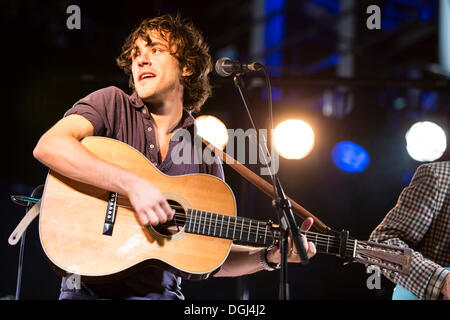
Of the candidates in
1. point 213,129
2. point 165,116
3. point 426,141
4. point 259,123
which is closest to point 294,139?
point 259,123

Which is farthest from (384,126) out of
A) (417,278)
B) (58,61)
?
(58,61)

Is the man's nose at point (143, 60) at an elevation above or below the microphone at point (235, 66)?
above

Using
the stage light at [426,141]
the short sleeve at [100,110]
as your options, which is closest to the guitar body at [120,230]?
the short sleeve at [100,110]

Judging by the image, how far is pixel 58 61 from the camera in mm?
4895

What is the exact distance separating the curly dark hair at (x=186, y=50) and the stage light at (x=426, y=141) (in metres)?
2.75

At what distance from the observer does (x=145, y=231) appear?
95.7 inches

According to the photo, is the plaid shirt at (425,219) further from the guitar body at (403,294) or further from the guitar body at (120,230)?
the guitar body at (120,230)

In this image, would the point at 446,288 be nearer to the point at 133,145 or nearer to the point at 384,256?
the point at 384,256

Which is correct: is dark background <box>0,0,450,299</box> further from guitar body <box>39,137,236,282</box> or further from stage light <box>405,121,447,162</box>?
guitar body <box>39,137,236,282</box>

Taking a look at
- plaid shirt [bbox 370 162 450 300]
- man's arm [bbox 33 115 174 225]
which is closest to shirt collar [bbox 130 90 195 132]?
man's arm [bbox 33 115 174 225]

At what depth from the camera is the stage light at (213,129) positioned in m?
5.11

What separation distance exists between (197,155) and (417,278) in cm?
151

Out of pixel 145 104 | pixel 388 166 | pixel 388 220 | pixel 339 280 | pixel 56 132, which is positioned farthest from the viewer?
pixel 388 166

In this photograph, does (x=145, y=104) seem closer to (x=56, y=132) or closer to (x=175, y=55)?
(x=175, y=55)
